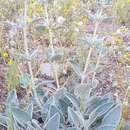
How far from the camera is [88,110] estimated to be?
265 cm

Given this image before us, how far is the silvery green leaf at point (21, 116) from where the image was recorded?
97.2 inches

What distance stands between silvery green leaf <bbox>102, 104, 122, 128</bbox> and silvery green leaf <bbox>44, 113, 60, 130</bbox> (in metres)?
0.34

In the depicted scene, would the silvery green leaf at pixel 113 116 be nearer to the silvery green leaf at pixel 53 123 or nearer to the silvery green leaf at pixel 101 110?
the silvery green leaf at pixel 101 110

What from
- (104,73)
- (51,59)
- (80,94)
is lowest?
(104,73)

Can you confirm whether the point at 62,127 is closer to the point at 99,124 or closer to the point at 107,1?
the point at 99,124

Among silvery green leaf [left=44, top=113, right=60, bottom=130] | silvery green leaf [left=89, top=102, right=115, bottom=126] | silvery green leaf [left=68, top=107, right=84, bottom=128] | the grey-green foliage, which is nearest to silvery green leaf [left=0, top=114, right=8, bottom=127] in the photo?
the grey-green foliage

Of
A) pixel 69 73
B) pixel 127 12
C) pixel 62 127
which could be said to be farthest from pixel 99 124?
pixel 127 12

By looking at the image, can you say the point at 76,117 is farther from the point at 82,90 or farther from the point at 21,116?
the point at 21,116

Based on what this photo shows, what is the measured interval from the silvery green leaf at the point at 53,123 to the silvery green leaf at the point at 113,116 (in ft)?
1.11

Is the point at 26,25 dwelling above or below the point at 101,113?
above

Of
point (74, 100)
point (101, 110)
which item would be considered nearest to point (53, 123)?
point (74, 100)

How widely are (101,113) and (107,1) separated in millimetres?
749

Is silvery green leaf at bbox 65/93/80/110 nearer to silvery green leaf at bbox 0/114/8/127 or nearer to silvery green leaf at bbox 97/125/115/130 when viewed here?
silvery green leaf at bbox 97/125/115/130

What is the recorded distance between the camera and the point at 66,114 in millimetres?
2684
